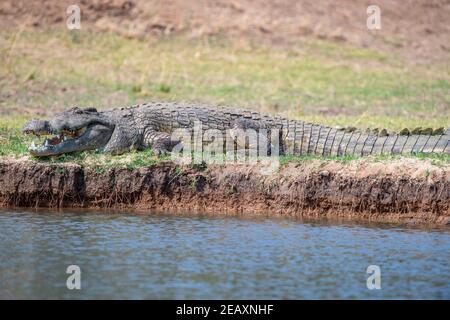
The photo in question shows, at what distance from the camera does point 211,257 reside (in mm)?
7777

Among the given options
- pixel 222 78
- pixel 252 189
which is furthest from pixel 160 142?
pixel 222 78

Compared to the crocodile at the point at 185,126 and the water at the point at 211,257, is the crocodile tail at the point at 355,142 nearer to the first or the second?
the crocodile at the point at 185,126

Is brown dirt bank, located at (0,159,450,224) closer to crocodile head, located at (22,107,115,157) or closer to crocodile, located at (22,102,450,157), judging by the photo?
crocodile head, located at (22,107,115,157)

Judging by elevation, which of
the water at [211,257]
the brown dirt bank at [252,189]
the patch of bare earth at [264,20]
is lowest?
the water at [211,257]

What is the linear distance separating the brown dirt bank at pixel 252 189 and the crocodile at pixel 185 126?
0.48m

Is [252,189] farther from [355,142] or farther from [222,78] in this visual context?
[222,78]

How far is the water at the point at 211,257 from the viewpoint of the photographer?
6.83 m

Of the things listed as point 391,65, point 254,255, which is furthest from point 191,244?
point 391,65

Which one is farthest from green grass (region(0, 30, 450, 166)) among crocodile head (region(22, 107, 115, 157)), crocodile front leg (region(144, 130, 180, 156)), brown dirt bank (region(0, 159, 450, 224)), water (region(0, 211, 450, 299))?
water (region(0, 211, 450, 299))

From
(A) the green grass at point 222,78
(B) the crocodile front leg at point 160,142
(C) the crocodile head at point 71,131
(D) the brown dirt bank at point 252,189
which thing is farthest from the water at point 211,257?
(A) the green grass at point 222,78

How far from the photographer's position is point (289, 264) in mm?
7574

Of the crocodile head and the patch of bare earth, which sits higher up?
the patch of bare earth

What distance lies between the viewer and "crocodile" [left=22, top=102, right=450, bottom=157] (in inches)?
403

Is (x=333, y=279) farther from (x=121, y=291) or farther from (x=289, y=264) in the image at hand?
(x=121, y=291)
